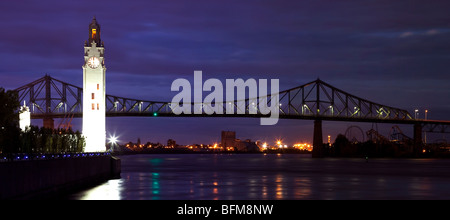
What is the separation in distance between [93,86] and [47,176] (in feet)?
74.6

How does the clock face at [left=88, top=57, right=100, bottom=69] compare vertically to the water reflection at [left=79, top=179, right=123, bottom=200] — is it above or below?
above

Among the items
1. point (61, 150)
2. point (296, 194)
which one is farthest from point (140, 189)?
point (296, 194)

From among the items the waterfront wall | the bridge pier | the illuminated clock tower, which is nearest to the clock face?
the illuminated clock tower

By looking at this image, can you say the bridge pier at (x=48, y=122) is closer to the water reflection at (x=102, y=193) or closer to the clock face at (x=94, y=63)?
the clock face at (x=94, y=63)

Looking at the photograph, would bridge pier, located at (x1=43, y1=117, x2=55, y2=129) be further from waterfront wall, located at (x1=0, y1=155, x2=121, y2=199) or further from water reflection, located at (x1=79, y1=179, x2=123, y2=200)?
water reflection, located at (x1=79, y1=179, x2=123, y2=200)

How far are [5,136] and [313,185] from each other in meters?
26.7

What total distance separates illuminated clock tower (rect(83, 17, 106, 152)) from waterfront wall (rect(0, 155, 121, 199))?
5985mm

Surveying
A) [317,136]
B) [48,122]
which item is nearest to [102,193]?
[48,122]

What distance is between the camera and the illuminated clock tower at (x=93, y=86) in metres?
56.5

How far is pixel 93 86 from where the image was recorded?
56.9m

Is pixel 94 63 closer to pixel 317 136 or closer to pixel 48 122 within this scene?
pixel 48 122

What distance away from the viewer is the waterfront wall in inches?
1126

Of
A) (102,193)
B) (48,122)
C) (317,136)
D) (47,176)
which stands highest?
(48,122)
